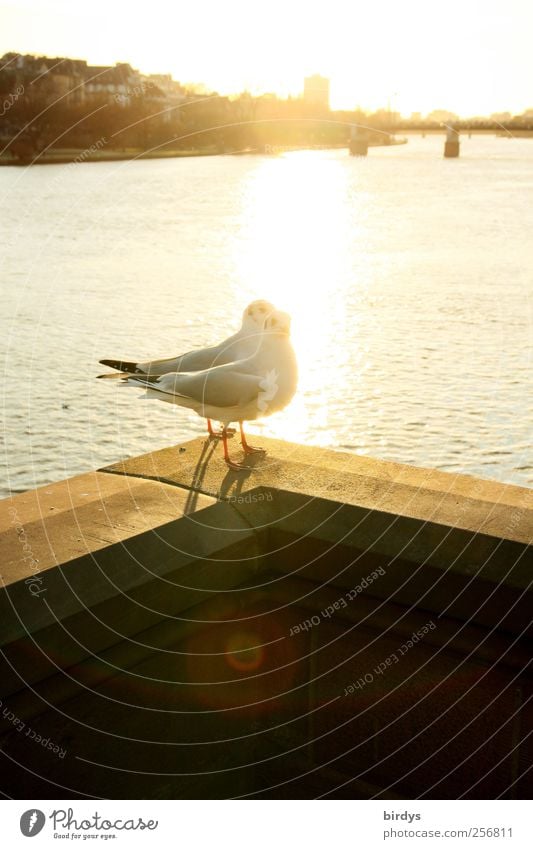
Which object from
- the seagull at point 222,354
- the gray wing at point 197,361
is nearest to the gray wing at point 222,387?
the seagull at point 222,354

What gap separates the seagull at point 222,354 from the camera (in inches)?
280

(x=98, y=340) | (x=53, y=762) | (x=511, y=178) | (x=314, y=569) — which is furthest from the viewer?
(x=511, y=178)

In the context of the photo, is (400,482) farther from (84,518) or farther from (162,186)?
(162,186)

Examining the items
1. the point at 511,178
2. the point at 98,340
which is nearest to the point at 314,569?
the point at 98,340

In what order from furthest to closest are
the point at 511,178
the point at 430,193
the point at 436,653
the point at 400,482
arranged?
the point at 511,178
the point at 430,193
the point at 400,482
the point at 436,653

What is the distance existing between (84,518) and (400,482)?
163 centimetres

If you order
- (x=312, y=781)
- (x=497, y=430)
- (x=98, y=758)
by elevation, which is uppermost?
(x=98, y=758)

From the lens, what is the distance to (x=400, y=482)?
5.30 m
